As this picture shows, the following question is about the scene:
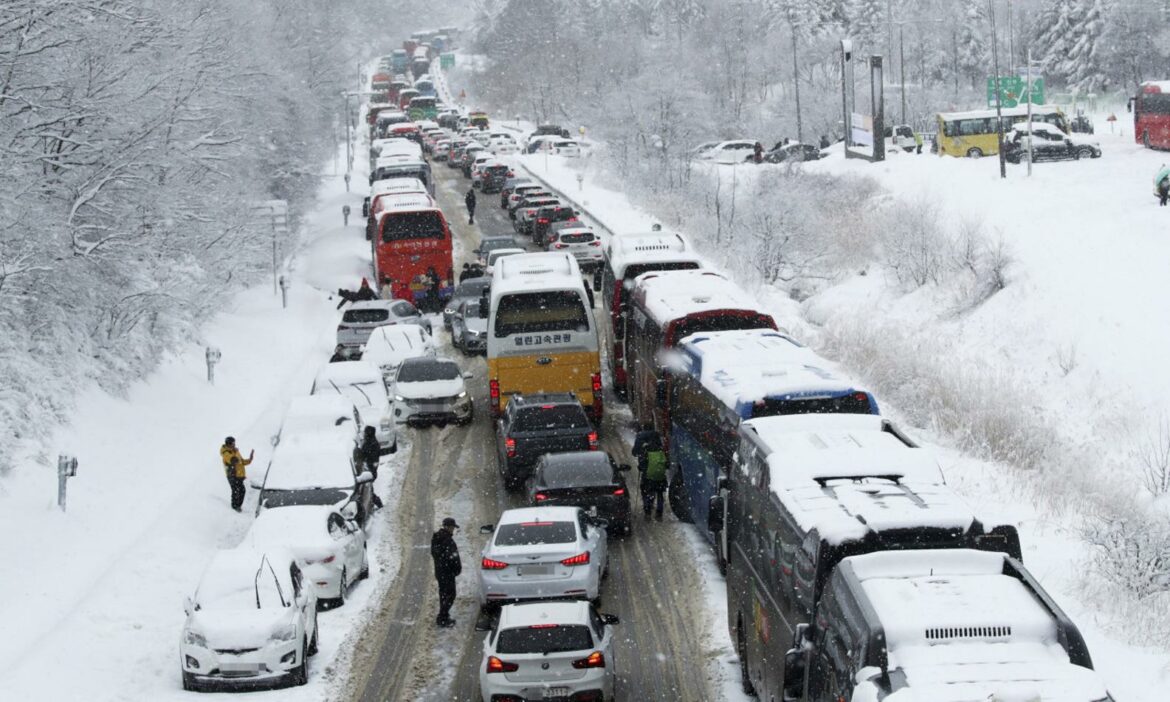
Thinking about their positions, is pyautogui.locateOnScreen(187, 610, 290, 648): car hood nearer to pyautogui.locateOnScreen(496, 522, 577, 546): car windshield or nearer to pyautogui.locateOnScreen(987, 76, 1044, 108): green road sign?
pyautogui.locateOnScreen(496, 522, 577, 546): car windshield

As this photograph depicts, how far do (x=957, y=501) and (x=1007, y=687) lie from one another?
2.78 meters

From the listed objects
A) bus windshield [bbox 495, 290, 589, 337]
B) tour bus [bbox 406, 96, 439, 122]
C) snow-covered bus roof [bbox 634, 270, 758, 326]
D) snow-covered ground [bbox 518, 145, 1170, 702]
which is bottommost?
snow-covered ground [bbox 518, 145, 1170, 702]

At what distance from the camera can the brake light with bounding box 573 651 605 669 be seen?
13680 mm

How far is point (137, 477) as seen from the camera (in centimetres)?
2320

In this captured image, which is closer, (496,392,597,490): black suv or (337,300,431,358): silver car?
(496,392,597,490): black suv

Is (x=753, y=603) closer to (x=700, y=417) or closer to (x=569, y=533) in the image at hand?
(x=569, y=533)

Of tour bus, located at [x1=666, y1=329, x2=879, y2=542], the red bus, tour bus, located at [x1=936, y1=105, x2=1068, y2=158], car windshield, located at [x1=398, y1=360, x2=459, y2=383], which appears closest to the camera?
tour bus, located at [x1=666, y1=329, x2=879, y2=542]

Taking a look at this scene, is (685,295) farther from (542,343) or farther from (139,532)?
(139,532)

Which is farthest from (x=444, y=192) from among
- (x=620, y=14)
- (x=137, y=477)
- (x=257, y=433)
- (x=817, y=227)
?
(x=620, y=14)

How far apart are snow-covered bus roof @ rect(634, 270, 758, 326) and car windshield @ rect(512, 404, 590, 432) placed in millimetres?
2181

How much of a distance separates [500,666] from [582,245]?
32757 millimetres

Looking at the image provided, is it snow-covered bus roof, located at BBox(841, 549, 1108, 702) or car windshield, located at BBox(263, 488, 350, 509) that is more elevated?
snow-covered bus roof, located at BBox(841, 549, 1108, 702)

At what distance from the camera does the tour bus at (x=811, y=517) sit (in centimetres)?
1040

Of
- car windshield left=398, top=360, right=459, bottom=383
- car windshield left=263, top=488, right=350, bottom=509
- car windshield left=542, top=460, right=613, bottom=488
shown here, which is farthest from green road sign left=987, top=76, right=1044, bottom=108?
car windshield left=263, top=488, right=350, bottom=509
